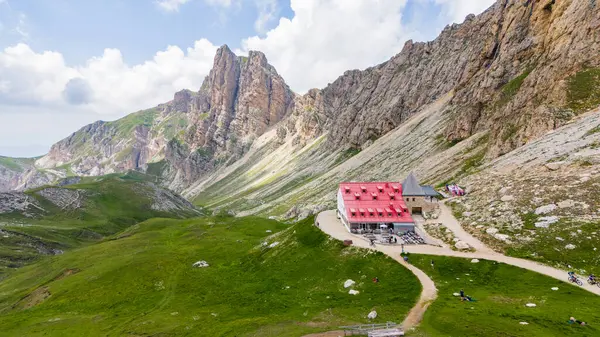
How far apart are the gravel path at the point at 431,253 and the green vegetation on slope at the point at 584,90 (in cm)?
4788

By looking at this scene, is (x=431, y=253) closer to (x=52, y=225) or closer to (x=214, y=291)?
(x=214, y=291)

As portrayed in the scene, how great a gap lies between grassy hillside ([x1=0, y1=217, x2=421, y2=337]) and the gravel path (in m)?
1.49

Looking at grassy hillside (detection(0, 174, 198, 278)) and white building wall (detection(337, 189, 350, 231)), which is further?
grassy hillside (detection(0, 174, 198, 278))

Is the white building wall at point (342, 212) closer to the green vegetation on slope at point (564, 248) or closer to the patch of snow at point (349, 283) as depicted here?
the patch of snow at point (349, 283)

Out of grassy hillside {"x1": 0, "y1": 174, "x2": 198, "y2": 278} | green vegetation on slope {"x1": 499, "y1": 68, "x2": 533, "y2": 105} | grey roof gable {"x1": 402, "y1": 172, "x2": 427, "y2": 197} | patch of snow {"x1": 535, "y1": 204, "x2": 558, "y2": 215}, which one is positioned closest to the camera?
patch of snow {"x1": 535, "y1": 204, "x2": 558, "y2": 215}

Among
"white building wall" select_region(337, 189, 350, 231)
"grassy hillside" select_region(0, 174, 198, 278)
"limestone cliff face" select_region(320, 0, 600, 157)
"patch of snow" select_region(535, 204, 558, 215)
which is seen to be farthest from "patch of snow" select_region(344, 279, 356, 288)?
"grassy hillside" select_region(0, 174, 198, 278)

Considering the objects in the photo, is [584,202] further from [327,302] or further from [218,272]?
[218,272]

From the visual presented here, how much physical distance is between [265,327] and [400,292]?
17517 mm

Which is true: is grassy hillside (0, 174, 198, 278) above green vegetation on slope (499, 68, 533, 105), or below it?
below

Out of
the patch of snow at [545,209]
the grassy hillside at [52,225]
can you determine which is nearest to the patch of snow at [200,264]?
the patch of snow at [545,209]

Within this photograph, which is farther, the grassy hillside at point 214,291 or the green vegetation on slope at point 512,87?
the green vegetation on slope at point 512,87

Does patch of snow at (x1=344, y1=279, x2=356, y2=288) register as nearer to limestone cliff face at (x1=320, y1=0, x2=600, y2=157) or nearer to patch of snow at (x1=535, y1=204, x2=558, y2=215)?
patch of snow at (x1=535, y1=204, x2=558, y2=215)

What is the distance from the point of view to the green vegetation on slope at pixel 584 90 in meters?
82.1

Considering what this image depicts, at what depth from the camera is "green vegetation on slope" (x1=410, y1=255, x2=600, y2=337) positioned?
95.8 ft
